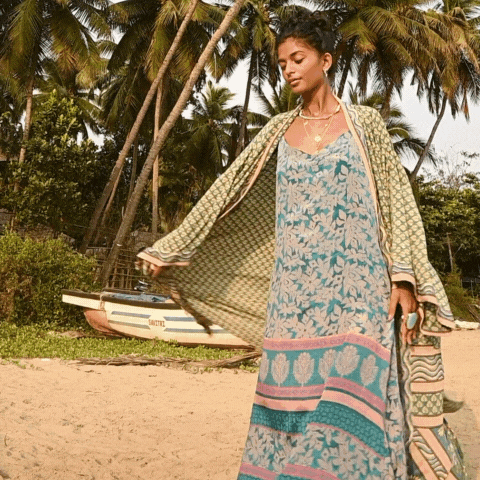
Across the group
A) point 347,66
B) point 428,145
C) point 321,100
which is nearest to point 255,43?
point 347,66

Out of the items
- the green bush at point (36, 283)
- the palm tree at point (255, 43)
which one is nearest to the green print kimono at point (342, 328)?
the green bush at point (36, 283)

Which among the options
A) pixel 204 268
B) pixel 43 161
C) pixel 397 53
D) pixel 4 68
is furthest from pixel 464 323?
pixel 204 268

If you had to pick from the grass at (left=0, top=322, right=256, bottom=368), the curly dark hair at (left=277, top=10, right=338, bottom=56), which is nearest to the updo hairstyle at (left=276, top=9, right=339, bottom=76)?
the curly dark hair at (left=277, top=10, right=338, bottom=56)

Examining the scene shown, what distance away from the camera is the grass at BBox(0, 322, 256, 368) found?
9594 mm

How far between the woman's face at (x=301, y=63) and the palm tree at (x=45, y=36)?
58.2 feet

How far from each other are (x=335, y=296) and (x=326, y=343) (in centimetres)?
19

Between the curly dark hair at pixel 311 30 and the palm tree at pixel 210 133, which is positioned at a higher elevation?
the palm tree at pixel 210 133

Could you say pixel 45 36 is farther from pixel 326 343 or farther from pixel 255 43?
pixel 326 343

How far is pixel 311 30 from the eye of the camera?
297 cm

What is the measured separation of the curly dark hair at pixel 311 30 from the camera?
9.76 ft

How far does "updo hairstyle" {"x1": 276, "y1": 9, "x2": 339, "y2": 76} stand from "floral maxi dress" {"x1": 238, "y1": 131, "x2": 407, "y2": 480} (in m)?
0.43

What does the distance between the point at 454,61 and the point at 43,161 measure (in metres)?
17.6

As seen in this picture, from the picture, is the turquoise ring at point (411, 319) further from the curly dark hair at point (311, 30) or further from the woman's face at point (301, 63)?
the curly dark hair at point (311, 30)

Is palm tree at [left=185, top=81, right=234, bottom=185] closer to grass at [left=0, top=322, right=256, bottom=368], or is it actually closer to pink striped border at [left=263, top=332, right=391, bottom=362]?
grass at [left=0, top=322, right=256, bottom=368]
